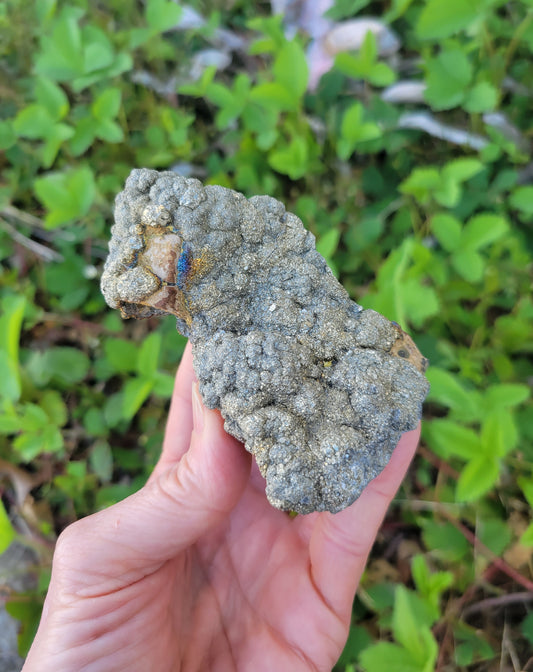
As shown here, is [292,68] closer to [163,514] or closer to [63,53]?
[63,53]

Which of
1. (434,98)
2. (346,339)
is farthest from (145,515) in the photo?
(434,98)

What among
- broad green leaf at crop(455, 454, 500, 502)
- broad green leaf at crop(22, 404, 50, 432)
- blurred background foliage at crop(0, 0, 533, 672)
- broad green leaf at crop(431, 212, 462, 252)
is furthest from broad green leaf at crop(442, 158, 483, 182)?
broad green leaf at crop(22, 404, 50, 432)

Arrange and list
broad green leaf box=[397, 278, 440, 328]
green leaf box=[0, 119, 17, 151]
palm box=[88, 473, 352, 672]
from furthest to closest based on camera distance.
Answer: green leaf box=[0, 119, 17, 151] → broad green leaf box=[397, 278, 440, 328] → palm box=[88, 473, 352, 672]

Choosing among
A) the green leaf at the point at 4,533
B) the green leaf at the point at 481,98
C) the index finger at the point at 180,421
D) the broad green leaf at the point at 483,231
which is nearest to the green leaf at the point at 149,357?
the index finger at the point at 180,421

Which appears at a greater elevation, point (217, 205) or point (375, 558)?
point (217, 205)

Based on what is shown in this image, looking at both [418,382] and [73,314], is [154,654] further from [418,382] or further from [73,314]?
[73,314]

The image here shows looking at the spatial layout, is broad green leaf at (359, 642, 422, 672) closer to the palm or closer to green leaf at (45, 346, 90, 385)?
the palm

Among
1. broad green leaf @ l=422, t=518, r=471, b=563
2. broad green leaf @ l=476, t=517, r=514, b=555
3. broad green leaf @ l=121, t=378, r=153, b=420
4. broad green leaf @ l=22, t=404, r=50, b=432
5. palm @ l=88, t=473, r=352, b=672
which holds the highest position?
broad green leaf @ l=121, t=378, r=153, b=420
